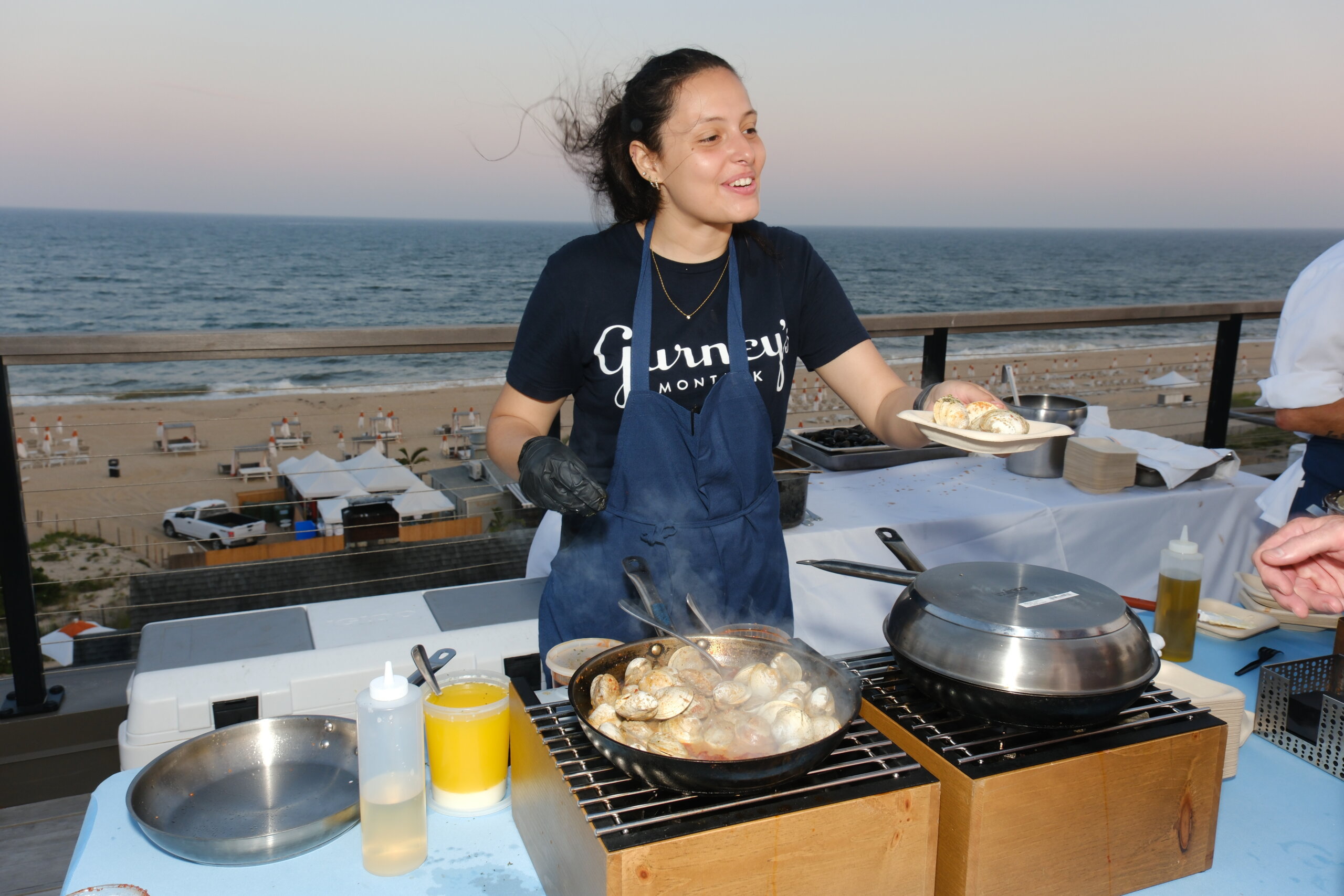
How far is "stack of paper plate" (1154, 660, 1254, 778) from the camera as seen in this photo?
3.79 feet

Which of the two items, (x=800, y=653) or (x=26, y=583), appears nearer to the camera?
(x=800, y=653)

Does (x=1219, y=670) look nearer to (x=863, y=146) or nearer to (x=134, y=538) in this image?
(x=134, y=538)

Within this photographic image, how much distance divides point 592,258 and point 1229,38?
39.4 m

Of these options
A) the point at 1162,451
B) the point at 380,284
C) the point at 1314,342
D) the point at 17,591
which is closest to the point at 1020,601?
the point at 1314,342

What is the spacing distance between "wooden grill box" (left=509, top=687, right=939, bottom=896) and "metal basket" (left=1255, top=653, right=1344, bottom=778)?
0.74 metres

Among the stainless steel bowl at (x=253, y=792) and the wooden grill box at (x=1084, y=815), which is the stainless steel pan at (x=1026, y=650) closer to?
the wooden grill box at (x=1084, y=815)

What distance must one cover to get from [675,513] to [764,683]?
2.31ft

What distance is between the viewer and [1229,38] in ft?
103

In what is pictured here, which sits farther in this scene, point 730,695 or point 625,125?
point 625,125

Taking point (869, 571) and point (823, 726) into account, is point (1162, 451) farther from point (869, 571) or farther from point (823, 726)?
point (823, 726)

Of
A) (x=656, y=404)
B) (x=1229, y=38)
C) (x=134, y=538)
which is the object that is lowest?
(x=134, y=538)

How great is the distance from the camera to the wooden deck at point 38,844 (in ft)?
7.59

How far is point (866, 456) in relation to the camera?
3.06 metres

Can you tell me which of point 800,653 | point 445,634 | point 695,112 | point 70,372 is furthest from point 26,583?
point 70,372
